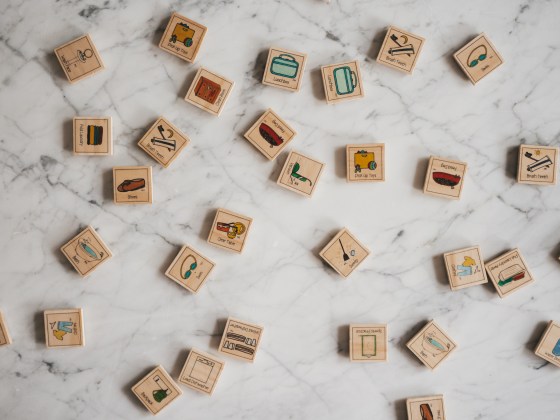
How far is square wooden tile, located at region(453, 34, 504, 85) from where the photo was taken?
50.1 inches

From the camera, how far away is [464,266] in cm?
131

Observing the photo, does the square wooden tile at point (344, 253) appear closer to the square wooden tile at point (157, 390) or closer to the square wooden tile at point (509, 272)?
the square wooden tile at point (509, 272)

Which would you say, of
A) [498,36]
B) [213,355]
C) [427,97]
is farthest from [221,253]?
[498,36]

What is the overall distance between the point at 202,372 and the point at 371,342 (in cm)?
41

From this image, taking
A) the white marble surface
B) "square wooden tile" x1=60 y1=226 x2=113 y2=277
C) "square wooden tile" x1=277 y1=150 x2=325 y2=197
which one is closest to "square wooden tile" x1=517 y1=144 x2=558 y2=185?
the white marble surface

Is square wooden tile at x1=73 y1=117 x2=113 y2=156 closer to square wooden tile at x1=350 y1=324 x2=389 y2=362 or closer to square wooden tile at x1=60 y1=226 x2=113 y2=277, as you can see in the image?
square wooden tile at x1=60 y1=226 x2=113 y2=277

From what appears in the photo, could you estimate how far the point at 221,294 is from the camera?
131cm

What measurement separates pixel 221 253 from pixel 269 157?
0.26 metres

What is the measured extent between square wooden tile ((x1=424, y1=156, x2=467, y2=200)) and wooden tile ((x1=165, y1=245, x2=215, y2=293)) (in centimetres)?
55

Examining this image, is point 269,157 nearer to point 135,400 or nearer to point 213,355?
point 213,355

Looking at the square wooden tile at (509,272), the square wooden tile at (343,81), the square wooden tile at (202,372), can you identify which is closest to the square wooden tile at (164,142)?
the square wooden tile at (343,81)

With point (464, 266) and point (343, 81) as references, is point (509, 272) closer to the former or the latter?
point (464, 266)

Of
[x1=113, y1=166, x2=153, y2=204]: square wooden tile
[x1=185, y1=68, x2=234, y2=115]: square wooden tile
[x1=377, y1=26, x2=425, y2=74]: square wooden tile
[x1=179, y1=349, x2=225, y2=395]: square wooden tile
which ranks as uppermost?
[x1=377, y1=26, x2=425, y2=74]: square wooden tile

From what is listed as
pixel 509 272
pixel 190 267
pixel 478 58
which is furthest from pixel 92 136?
pixel 509 272
